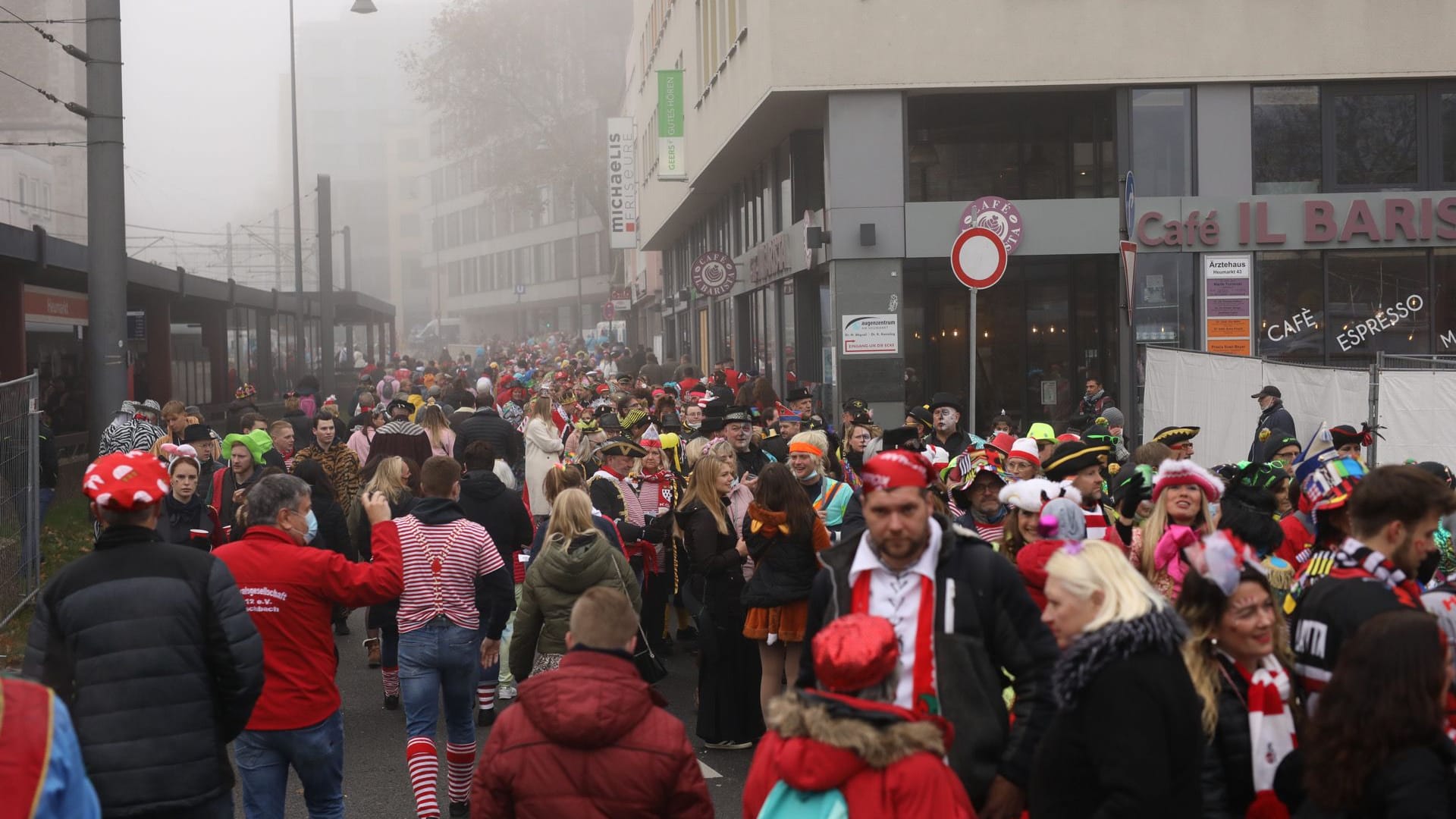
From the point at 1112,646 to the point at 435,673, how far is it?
423 centimetres

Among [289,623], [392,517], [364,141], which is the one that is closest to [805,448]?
[392,517]

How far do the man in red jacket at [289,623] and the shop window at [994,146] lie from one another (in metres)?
17.0

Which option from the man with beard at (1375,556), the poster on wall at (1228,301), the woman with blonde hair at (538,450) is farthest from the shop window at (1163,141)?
the man with beard at (1375,556)

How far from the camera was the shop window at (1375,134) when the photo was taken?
66.6ft

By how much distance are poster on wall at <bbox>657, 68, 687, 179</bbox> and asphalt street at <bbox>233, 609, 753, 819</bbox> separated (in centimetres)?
2438

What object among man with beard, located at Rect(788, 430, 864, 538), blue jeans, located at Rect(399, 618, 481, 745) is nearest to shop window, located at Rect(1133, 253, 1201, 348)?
man with beard, located at Rect(788, 430, 864, 538)

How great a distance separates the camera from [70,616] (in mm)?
4453

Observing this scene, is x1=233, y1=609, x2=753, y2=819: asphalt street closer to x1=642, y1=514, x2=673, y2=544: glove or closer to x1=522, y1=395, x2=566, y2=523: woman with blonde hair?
x1=642, y1=514, x2=673, y2=544: glove

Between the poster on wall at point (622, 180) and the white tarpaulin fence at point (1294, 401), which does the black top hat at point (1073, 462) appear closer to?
the white tarpaulin fence at point (1294, 401)

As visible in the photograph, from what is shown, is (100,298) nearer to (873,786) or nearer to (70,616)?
(70,616)

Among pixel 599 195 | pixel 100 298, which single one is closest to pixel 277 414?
pixel 100 298

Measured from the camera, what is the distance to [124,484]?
454cm

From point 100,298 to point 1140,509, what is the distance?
376 inches

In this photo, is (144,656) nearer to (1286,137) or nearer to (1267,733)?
(1267,733)
